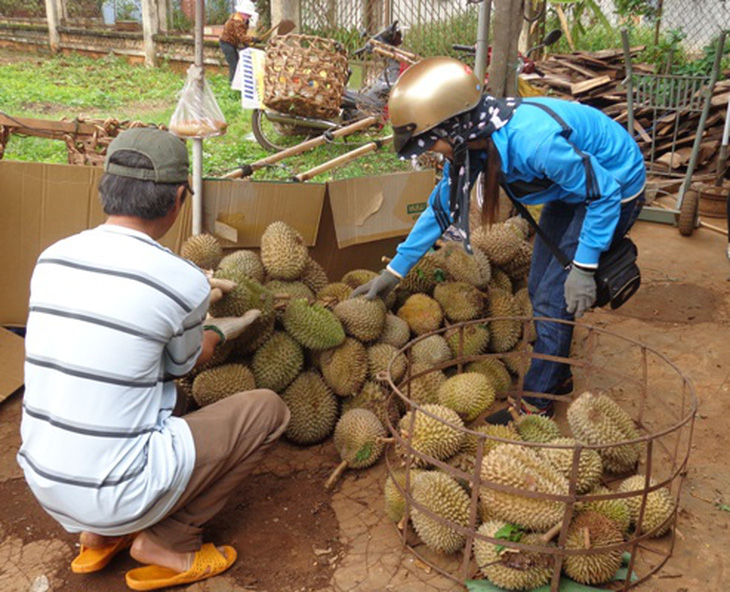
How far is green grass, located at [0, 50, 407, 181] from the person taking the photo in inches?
276

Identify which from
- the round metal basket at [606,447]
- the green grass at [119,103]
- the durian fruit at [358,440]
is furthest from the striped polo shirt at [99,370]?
the green grass at [119,103]

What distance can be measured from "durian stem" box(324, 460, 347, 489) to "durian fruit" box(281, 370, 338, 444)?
0.82ft

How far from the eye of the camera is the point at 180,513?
228 cm

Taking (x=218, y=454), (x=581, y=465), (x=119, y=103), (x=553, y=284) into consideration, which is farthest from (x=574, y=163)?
(x=119, y=103)

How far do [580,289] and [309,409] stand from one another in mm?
1301

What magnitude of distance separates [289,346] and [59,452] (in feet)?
4.23

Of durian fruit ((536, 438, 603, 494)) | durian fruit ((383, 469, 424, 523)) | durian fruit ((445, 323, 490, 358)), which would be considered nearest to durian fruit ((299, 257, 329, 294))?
durian fruit ((445, 323, 490, 358))

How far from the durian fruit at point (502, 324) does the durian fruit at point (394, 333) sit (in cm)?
52

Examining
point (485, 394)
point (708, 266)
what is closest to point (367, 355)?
point (485, 394)

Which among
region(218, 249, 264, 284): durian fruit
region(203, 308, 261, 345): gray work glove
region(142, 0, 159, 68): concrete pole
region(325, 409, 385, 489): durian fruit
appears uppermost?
region(142, 0, 159, 68): concrete pole

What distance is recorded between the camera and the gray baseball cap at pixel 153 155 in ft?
6.57

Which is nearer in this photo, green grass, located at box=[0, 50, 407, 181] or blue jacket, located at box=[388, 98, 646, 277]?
blue jacket, located at box=[388, 98, 646, 277]

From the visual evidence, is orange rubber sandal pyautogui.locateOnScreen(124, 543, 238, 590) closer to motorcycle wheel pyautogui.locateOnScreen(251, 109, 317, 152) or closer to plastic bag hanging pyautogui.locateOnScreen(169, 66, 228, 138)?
plastic bag hanging pyautogui.locateOnScreen(169, 66, 228, 138)

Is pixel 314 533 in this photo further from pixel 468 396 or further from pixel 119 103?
pixel 119 103
